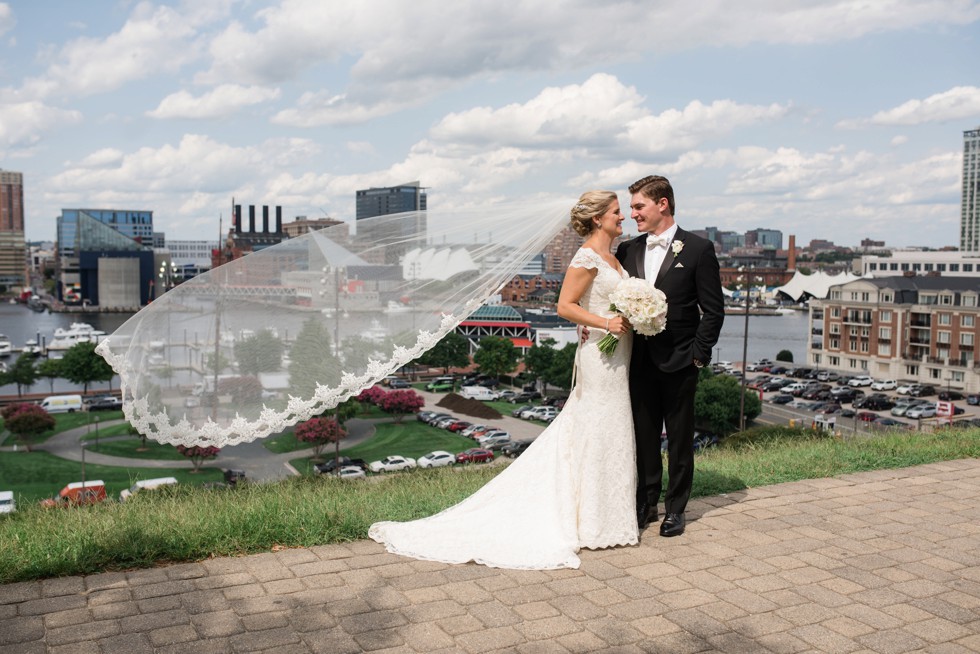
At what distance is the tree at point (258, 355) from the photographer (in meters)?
4.12

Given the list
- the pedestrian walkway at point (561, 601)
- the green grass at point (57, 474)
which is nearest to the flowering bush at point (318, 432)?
the green grass at point (57, 474)

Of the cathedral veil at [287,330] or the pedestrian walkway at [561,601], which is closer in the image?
the pedestrian walkway at [561,601]

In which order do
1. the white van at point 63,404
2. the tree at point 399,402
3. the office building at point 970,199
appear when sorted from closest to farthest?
the tree at point 399,402 < the white van at point 63,404 < the office building at point 970,199

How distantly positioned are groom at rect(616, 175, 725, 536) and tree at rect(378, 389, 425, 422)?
39.1m

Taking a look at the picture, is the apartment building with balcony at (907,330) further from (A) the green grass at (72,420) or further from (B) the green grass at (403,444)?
(A) the green grass at (72,420)

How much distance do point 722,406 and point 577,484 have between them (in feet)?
128

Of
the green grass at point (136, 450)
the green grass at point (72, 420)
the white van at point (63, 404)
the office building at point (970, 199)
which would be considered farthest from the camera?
the office building at point (970, 199)

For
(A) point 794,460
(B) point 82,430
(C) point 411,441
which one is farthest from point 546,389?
(A) point 794,460

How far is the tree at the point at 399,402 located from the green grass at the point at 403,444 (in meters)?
0.94

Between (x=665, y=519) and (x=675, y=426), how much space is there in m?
0.46

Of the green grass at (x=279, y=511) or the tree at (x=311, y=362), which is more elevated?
the tree at (x=311, y=362)

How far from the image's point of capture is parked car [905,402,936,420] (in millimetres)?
44062

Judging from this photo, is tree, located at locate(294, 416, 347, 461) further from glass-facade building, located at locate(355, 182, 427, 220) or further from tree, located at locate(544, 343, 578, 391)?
glass-facade building, located at locate(355, 182, 427, 220)

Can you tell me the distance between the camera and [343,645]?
268 cm
